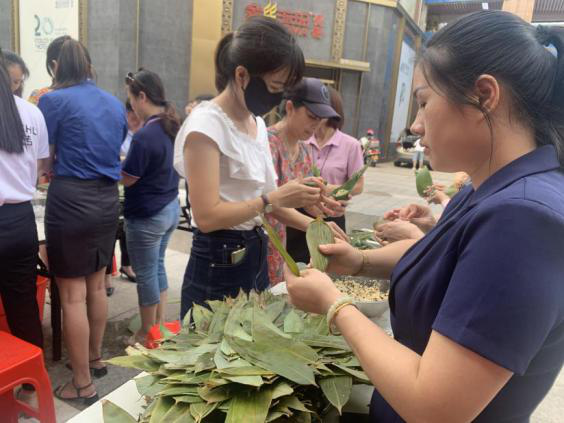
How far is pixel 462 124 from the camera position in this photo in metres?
0.78

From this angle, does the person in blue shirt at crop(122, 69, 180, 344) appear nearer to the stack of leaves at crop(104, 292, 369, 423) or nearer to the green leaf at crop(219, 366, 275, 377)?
the stack of leaves at crop(104, 292, 369, 423)

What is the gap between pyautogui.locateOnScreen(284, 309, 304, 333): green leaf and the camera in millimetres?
Answer: 1152

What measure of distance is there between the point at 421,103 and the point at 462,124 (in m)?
Answer: 0.12

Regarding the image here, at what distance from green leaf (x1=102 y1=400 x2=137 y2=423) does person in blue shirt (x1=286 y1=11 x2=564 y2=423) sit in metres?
0.52

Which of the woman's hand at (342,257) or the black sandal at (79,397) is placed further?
the black sandal at (79,397)

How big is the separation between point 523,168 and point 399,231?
2.68 ft

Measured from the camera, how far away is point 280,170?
2.42 metres

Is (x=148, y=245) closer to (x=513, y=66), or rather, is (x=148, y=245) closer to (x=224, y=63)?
(x=224, y=63)

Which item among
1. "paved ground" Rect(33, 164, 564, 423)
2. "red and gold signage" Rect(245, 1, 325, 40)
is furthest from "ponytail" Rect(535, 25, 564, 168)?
"red and gold signage" Rect(245, 1, 325, 40)

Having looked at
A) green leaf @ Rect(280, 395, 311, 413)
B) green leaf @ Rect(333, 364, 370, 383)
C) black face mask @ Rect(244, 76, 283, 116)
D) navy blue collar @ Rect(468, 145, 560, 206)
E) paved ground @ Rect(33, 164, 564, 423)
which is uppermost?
black face mask @ Rect(244, 76, 283, 116)

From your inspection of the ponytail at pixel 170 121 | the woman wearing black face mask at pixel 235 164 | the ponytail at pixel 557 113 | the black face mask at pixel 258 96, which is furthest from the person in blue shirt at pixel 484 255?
the ponytail at pixel 170 121

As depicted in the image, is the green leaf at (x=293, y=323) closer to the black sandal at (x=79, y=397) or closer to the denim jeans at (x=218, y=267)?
the denim jeans at (x=218, y=267)

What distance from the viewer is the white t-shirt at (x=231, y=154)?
1595 millimetres

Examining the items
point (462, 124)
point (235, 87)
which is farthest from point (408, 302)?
point (235, 87)
